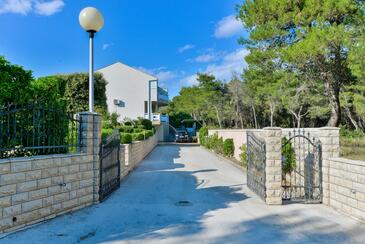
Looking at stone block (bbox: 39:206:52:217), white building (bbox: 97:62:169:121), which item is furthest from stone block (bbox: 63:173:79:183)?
white building (bbox: 97:62:169:121)

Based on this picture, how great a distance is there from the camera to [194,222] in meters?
5.32

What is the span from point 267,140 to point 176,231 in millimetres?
3130

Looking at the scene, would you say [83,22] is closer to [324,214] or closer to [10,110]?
[10,110]

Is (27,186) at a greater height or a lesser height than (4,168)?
lesser

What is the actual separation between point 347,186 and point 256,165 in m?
2.36

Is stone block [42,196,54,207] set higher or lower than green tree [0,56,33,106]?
lower

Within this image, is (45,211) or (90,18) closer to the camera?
(45,211)

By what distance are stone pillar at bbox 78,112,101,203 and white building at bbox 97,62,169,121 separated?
26.8 m

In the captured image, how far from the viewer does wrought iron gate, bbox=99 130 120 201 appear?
6.93 m

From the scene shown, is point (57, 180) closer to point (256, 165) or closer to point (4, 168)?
point (4, 168)

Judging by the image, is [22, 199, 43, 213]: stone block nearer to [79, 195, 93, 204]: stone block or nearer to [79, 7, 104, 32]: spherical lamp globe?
[79, 195, 93, 204]: stone block

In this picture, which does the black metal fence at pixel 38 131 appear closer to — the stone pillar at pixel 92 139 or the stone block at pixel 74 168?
the stone pillar at pixel 92 139

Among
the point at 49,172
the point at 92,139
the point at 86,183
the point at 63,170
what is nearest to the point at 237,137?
the point at 92,139

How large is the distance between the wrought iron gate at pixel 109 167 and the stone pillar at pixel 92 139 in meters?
0.21
